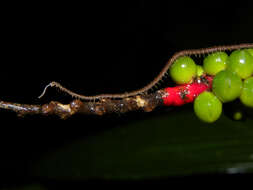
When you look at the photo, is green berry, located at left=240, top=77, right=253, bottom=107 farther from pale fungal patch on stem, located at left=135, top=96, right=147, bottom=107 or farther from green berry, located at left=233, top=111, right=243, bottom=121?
pale fungal patch on stem, located at left=135, top=96, right=147, bottom=107

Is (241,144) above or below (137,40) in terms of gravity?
below

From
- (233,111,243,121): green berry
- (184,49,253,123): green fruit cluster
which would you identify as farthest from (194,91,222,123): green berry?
(233,111,243,121): green berry

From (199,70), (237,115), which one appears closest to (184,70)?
(199,70)

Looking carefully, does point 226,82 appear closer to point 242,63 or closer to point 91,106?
point 242,63

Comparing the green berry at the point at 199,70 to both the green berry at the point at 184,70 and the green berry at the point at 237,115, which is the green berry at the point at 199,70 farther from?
the green berry at the point at 237,115

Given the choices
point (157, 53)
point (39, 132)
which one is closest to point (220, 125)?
point (39, 132)

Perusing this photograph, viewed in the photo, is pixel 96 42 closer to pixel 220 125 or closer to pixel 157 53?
pixel 157 53
